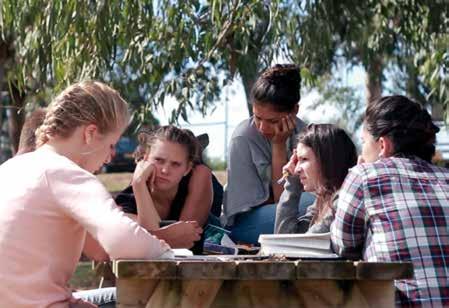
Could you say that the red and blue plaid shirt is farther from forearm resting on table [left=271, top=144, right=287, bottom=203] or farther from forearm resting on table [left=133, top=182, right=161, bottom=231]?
forearm resting on table [left=271, top=144, right=287, bottom=203]

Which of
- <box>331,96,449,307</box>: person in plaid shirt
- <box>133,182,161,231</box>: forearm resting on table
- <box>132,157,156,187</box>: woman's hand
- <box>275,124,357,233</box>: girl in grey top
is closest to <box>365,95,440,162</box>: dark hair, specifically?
<box>331,96,449,307</box>: person in plaid shirt

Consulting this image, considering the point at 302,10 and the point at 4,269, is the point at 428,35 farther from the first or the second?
the point at 4,269

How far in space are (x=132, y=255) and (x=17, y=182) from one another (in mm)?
531

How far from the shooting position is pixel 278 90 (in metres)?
6.19

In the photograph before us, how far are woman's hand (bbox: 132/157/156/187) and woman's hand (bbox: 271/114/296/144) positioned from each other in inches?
27.2

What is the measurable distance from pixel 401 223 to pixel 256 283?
593 millimetres

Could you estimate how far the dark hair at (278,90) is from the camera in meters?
6.14

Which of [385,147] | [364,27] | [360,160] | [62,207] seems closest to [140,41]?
[364,27]

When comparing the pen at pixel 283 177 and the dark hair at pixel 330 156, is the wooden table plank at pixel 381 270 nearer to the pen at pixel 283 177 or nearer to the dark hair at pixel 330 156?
the dark hair at pixel 330 156

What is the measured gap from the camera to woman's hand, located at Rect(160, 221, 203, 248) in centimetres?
516

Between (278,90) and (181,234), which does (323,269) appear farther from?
(278,90)

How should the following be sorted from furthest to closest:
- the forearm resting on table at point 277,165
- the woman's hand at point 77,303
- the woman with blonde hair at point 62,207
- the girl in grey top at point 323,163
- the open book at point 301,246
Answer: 1. the forearm resting on table at point 277,165
2. the girl in grey top at point 323,163
3. the open book at point 301,246
4. the woman's hand at point 77,303
5. the woman with blonde hair at point 62,207

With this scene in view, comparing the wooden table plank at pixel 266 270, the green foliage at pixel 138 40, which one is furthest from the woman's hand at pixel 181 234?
the green foliage at pixel 138 40

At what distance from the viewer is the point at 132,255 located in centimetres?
379
